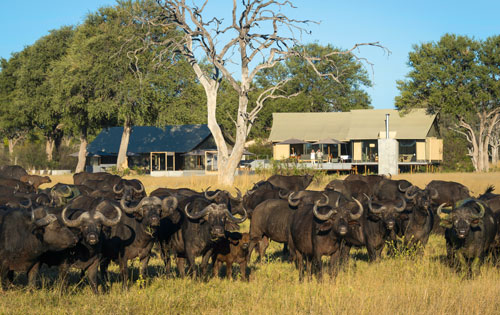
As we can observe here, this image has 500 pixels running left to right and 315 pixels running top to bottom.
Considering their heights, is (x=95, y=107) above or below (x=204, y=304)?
above

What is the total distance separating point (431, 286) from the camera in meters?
10.2

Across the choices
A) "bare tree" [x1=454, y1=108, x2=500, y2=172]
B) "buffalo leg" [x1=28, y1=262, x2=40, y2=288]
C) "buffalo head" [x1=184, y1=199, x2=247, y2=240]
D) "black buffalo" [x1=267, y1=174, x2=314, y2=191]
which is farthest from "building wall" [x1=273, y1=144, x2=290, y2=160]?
"buffalo leg" [x1=28, y1=262, x2=40, y2=288]

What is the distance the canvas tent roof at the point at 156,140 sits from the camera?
61.1 metres

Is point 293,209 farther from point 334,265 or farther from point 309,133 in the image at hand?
point 309,133

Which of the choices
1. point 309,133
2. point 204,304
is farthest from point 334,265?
point 309,133

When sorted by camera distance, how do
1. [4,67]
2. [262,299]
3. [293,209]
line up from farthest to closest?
[4,67] < [293,209] < [262,299]

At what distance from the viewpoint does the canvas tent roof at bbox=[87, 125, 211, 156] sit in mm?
61125

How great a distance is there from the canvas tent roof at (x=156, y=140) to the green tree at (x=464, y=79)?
74.5ft

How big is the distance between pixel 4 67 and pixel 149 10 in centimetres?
2983

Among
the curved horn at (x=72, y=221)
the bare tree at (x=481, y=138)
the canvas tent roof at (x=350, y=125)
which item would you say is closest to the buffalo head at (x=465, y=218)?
the curved horn at (x=72, y=221)

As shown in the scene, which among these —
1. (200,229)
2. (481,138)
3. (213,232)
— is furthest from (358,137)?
(213,232)

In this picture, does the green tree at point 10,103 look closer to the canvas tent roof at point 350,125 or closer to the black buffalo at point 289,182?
the canvas tent roof at point 350,125

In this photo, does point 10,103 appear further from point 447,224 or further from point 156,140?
point 447,224

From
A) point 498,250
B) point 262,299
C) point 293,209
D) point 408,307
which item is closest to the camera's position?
point 408,307
